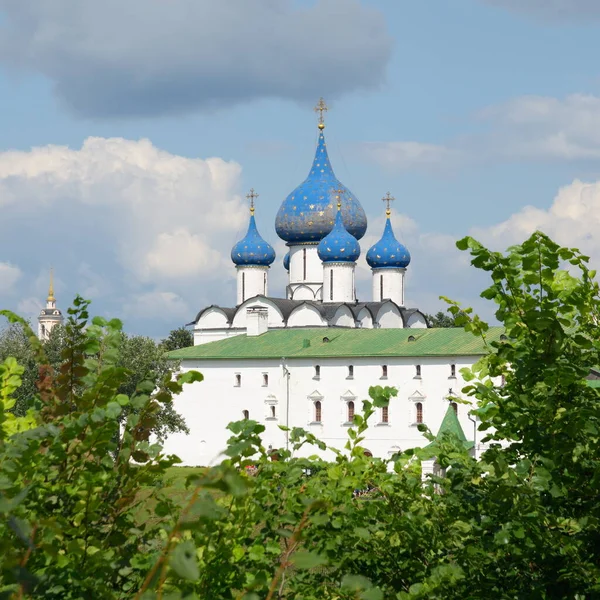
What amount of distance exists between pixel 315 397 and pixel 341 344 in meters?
2.18

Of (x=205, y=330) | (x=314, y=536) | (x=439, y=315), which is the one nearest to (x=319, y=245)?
(x=205, y=330)

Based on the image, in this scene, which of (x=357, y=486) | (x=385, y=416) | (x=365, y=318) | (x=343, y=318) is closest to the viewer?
(x=357, y=486)

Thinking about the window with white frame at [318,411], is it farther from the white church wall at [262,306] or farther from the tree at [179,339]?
the tree at [179,339]

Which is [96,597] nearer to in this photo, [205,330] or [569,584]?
[569,584]

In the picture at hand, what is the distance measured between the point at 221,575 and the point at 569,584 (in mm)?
1379

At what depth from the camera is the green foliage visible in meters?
3.62

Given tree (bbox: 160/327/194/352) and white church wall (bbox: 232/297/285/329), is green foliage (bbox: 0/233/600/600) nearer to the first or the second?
white church wall (bbox: 232/297/285/329)

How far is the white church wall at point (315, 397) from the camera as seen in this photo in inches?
1547

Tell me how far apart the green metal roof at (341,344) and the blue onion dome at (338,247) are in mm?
3896

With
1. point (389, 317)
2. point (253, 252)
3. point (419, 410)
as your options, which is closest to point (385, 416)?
point (419, 410)

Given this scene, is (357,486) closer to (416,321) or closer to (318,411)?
(318,411)

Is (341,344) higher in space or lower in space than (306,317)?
lower

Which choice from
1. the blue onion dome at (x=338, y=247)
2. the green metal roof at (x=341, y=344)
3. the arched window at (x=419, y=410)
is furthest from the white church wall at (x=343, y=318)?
the arched window at (x=419, y=410)

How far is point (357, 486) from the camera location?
16.6 feet
